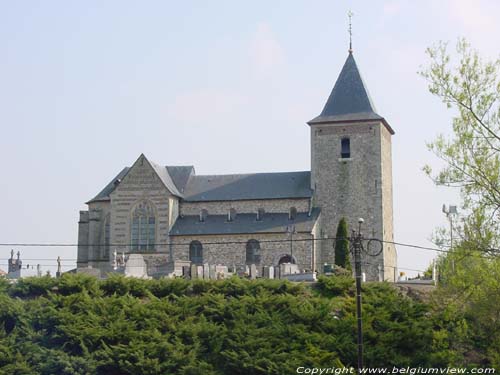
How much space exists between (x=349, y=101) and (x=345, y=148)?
295cm

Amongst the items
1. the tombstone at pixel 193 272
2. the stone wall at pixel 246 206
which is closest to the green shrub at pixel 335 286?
the tombstone at pixel 193 272

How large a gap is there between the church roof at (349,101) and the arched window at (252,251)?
318 inches

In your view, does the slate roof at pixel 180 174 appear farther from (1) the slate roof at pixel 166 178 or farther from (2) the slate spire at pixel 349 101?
(2) the slate spire at pixel 349 101

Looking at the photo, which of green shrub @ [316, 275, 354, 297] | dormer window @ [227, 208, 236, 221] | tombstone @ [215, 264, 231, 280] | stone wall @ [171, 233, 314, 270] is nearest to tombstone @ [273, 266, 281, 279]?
tombstone @ [215, 264, 231, 280]

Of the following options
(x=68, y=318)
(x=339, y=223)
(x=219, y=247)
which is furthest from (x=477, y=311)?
(x=219, y=247)

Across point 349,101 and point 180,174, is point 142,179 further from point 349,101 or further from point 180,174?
point 349,101

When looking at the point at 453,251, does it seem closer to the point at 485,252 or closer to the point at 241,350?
the point at 485,252

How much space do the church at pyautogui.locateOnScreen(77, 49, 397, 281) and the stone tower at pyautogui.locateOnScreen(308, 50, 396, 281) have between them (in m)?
0.06

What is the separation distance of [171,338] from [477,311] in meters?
11.0

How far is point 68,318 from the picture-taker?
31.7m

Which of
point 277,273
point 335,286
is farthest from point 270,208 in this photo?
point 335,286

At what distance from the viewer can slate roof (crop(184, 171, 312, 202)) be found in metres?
53.8

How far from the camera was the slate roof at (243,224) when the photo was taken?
170 feet

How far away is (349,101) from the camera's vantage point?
54.5 meters
